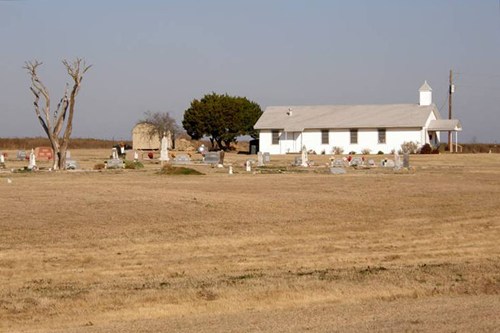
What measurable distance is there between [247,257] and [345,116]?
64969mm

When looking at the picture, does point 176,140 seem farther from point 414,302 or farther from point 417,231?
point 414,302

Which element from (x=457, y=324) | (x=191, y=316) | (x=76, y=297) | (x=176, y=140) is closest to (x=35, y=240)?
(x=76, y=297)

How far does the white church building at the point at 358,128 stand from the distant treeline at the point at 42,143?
3164 centimetres

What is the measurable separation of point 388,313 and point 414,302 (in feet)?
4.79

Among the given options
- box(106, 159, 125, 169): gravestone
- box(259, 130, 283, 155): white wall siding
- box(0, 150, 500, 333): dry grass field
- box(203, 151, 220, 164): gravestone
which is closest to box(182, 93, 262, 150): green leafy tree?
box(259, 130, 283, 155): white wall siding

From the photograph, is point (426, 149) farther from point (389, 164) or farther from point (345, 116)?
point (389, 164)

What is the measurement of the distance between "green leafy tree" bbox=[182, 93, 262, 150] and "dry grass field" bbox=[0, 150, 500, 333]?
60112 millimetres

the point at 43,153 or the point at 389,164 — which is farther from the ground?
the point at 43,153

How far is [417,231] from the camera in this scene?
24094 millimetres

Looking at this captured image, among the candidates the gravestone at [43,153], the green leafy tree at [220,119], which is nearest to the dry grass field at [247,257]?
the gravestone at [43,153]

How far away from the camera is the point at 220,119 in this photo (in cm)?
9606

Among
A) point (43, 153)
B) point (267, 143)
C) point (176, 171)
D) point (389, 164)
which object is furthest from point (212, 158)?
point (267, 143)

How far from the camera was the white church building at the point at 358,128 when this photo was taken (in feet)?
261

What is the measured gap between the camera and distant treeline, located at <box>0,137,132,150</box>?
11056 centimetres
